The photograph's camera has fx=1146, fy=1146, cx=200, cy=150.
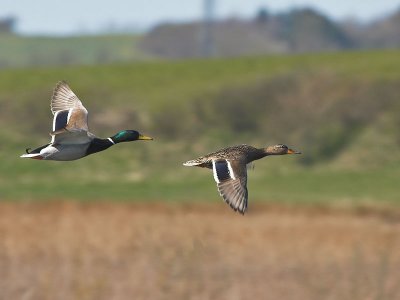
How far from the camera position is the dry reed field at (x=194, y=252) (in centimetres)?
2369

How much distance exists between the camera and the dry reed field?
933 inches

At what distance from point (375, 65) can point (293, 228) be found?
52301 millimetres

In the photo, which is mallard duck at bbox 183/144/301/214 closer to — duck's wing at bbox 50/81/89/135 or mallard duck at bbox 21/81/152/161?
mallard duck at bbox 21/81/152/161

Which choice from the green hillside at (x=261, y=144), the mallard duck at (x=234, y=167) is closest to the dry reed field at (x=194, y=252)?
the green hillside at (x=261, y=144)

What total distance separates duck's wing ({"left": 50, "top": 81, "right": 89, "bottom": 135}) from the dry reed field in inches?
365

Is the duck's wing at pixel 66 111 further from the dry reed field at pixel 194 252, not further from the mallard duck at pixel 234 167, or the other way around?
the dry reed field at pixel 194 252

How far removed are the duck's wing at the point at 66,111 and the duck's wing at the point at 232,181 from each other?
97 centimetres

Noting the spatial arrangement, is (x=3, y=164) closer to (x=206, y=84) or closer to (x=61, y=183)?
(x=61, y=183)

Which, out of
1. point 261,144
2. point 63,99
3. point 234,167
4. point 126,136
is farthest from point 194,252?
point 261,144

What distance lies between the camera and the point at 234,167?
7992 millimetres

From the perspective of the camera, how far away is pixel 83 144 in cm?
760

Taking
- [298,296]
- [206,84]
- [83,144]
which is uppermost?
[206,84]

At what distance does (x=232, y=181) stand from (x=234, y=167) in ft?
0.44

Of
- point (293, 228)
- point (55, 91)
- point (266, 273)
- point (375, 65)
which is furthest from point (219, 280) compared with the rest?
point (375, 65)
